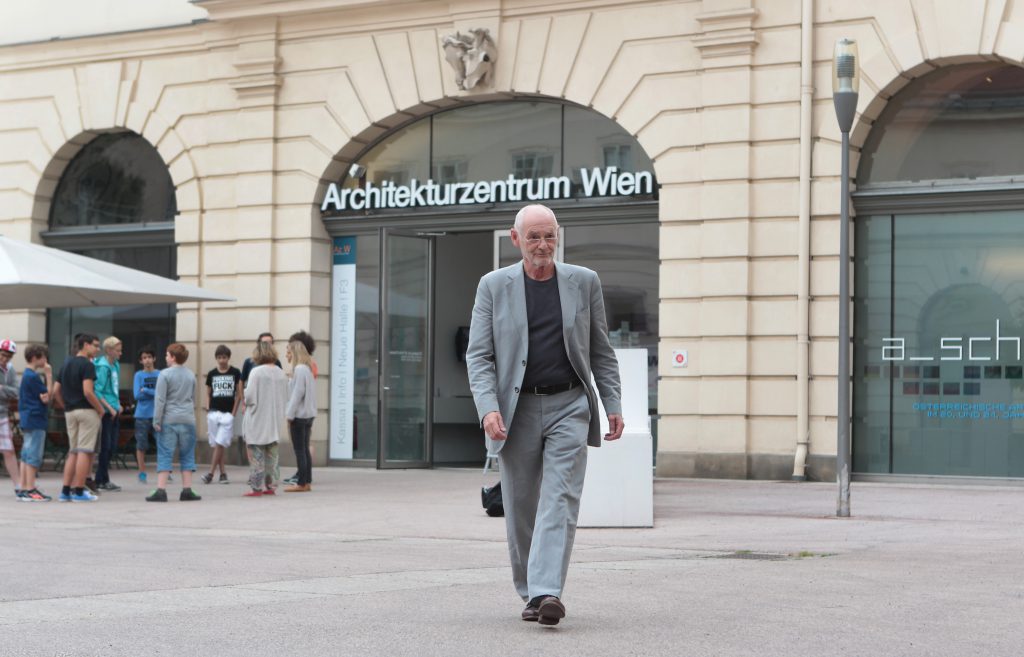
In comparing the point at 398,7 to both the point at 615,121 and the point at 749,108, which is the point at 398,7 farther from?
the point at 749,108

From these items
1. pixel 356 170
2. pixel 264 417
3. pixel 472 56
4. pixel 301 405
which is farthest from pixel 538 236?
pixel 356 170

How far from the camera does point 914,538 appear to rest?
1138cm

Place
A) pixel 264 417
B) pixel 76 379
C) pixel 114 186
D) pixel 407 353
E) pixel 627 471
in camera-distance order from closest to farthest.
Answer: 1. pixel 627 471
2. pixel 76 379
3. pixel 264 417
4. pixel 407 353
5. pixel 114 186

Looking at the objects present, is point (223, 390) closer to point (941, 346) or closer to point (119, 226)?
point (119, 226)

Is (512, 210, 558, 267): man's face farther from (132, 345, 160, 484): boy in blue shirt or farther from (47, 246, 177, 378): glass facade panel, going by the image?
(47, 246, 177, 378): glass facade panel

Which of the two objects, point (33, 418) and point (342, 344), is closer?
point (33, 418)

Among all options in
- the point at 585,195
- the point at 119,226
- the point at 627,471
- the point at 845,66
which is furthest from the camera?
the point at 119,226

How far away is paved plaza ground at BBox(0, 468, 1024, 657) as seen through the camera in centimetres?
645

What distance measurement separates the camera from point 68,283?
17516 millimetres

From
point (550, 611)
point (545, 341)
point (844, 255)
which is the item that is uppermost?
point (844, 255)

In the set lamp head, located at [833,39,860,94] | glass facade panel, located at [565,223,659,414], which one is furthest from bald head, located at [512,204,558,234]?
glass facade panel, located at [565,223,659,414]

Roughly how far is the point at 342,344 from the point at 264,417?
480 centimetres

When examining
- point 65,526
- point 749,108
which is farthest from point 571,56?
point 65,526

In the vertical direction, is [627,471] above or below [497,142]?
below
